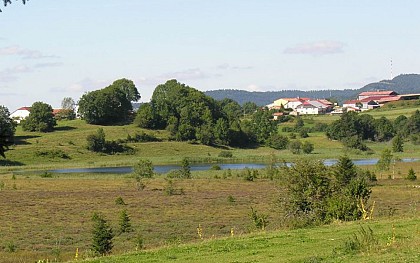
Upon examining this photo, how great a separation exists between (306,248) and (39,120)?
12706 cm

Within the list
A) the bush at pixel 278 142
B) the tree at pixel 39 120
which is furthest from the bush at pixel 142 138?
the bush at pixel 278 142

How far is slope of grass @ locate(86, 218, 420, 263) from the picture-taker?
15.3 m

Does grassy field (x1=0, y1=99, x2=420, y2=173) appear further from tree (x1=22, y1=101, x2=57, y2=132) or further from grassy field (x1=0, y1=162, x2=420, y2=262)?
grassy field (x1=0, y1=162, x2=420, y2=262)

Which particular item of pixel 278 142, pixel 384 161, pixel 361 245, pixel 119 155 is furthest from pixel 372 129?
pixel 361 245

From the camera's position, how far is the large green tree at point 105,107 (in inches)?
5866

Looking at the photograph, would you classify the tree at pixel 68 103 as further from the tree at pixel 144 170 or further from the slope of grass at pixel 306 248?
the slope of grass at pixel 306 248

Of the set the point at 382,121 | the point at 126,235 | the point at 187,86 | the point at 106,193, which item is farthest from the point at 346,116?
the point at 126,235

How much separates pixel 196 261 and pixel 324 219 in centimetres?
1018

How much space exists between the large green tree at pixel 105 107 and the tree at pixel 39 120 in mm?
10847

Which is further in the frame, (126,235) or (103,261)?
(126,235)

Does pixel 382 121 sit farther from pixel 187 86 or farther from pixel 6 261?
pixel 6 261

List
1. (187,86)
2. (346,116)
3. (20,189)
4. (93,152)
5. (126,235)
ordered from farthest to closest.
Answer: (187,86) → (346,116) → (93,152) → (20,189) → (126,235)

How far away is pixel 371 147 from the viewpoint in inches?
5320

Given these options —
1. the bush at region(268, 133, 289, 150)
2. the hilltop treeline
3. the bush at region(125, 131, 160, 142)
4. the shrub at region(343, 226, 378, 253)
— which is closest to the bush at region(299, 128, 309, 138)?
the hilltop treeline
